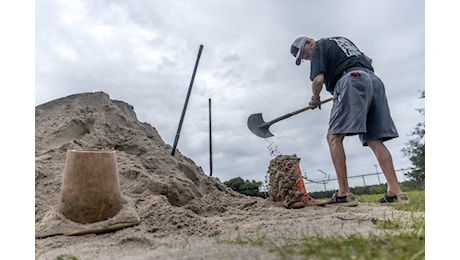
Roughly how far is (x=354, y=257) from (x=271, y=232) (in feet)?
3.26

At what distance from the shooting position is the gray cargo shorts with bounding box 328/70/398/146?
377 centimetres

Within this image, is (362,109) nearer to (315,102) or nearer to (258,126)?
(315,102)

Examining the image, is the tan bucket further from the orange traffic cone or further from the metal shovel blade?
the metal shovel blade

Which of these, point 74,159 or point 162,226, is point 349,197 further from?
point 74,159

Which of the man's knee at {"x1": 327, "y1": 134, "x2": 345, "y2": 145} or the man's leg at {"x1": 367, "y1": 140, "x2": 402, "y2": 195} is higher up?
the man's knee at {"x1": 327, "y1": 134, "x2": 345, "y2": 145}

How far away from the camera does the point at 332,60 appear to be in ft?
13.8

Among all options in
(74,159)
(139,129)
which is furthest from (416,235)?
(139,129)

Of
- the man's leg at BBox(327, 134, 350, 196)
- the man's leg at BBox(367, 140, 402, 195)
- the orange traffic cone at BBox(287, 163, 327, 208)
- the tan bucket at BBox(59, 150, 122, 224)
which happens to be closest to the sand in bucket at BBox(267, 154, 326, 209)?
the orange traffic cone at BBox(287, 163, 327, 208)

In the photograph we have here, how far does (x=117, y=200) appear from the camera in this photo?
10.4 ft

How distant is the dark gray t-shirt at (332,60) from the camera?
4125 millimetres

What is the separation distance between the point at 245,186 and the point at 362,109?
3.38m

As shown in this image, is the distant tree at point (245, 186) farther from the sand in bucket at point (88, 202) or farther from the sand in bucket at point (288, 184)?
the sand in bucket at point (88, 202)

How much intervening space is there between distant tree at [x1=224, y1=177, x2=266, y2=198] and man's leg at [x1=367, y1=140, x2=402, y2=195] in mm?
2973

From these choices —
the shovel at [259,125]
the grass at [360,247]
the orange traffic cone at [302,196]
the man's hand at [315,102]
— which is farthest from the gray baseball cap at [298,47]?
the grass at [360,247]
